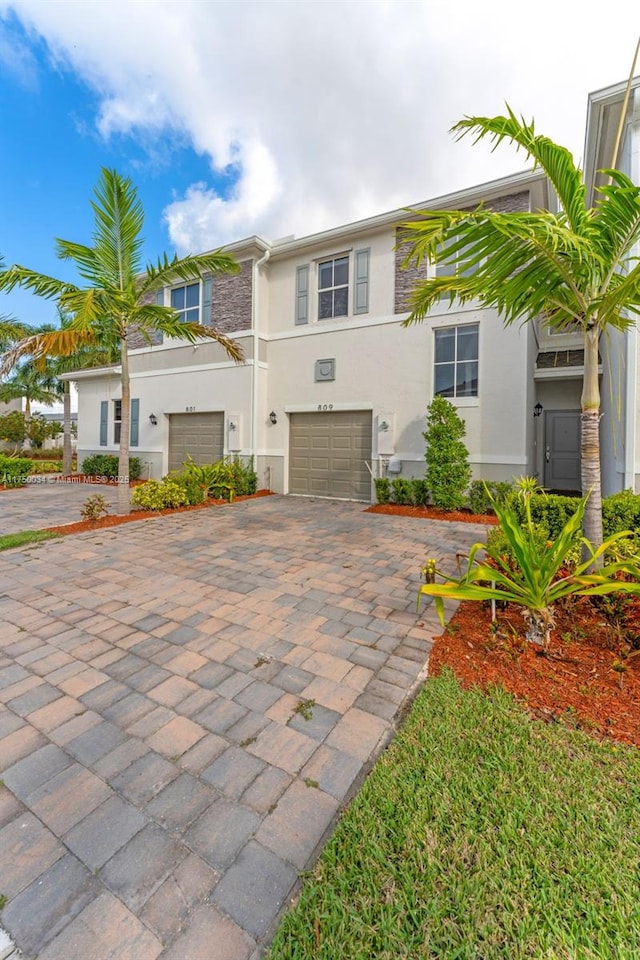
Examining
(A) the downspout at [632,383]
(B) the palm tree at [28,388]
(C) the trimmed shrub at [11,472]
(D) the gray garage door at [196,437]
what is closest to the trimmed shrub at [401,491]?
(A) the downspout at [632,383]

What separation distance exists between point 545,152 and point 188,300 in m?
11.3

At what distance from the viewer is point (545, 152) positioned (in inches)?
121

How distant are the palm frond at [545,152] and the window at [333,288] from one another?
24.2 ft

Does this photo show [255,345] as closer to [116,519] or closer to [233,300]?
[233,300]

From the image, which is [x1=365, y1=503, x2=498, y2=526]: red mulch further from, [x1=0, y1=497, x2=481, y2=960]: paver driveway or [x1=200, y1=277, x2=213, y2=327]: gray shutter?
[x1=200, y1=277, x2=213, y2=327]: gray shutter

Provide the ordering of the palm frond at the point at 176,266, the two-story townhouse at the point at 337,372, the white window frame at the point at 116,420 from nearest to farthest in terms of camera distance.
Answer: the palm frond at the point at 176,266 < the two-story townhouse at the point at 337,372 < the white window frame at the point at 116,420

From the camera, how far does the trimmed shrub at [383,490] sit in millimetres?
9445

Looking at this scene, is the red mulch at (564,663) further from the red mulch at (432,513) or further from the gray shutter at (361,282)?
the gray shutter at (361,282)

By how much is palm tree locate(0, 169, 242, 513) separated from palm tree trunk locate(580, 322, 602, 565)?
626cm

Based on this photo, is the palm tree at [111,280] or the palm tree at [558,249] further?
the palm tree at [111,280]

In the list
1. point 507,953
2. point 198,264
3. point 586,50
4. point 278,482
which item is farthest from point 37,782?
point 278,482

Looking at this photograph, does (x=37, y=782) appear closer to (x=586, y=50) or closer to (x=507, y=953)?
(x=507, y=953)

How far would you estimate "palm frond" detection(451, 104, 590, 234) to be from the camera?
119 inches

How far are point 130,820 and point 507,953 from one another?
146 cm
